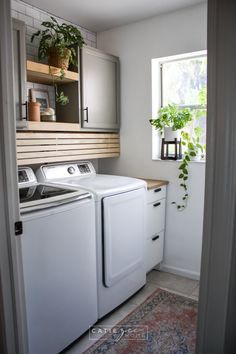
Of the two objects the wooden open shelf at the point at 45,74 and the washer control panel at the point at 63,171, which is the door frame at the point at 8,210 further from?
the washer control panel at the point at 63,171

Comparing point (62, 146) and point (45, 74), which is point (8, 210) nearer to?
point (62, 146)

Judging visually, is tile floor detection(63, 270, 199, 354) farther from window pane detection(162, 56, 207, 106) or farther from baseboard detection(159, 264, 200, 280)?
window pane detection(162, 56, 207, 106)

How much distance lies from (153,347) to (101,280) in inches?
21.5

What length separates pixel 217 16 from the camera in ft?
2.44

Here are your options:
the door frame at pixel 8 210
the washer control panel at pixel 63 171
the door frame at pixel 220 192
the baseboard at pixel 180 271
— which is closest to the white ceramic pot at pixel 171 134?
the washer control panel at pixel 63 171

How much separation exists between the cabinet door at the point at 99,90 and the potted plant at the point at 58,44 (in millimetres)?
137

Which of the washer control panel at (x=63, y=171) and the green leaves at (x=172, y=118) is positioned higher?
the green leaves at (x=172, y=118)

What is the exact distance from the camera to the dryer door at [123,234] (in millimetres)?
2053

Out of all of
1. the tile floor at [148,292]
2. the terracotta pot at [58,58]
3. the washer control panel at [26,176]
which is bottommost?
the tile floor at [148,292]

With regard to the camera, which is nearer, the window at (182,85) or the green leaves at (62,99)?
the green leaves at (62,99)

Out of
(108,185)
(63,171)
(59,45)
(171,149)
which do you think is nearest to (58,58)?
(59,45)

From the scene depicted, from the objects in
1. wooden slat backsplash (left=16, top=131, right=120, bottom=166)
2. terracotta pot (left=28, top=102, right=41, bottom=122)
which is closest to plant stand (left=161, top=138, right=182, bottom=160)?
wooden slat backsplash (left=16, top=131, right=120, bottom=166)

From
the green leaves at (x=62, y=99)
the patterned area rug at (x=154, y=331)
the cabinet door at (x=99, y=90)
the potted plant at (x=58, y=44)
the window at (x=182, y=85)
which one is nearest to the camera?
the patterned area rug at (x=154, y=331)

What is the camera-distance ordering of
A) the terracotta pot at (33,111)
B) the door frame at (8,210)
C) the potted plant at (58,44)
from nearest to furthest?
the door frame at (8,210) → the terracotta pot at (33,111) → the potted plant at (58,44)
